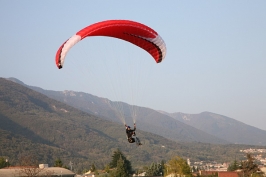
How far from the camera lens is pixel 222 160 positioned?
19338cm

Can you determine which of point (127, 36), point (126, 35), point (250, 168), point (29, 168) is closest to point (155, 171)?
point (250, 168)

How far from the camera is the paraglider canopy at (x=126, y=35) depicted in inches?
989

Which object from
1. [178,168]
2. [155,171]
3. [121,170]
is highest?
[178,168]

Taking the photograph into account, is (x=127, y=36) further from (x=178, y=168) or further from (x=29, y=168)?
(x=178, y=168)

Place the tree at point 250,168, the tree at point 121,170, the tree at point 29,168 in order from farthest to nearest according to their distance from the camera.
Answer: the tree at point 121,170 < the tree at point 250,168 < the tree at point 29,168

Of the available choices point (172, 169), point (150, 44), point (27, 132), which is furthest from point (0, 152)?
point (150, 44)

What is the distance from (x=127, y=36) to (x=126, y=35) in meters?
0.15

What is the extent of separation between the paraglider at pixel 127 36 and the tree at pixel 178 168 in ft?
91.3

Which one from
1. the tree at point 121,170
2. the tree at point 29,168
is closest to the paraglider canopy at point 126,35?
the tree at point 29,168

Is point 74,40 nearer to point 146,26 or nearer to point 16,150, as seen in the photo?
point 146,26

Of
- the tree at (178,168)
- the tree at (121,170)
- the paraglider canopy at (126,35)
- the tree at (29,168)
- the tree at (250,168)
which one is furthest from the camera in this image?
the tree at (121,170)

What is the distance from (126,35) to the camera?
91.5ft

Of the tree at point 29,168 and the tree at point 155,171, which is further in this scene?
the tree at point 155,171

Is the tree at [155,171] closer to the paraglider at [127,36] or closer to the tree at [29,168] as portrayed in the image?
the tree at [29,168]
